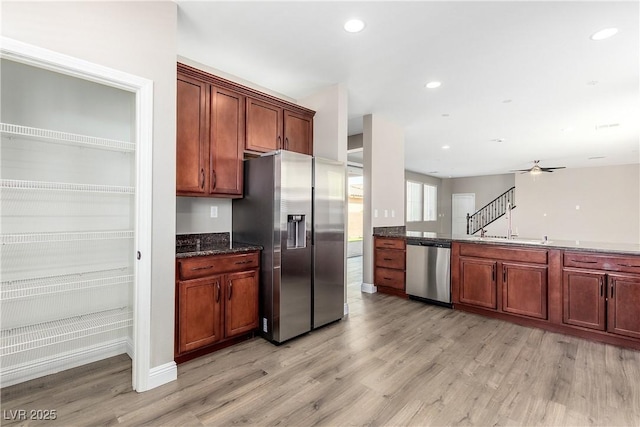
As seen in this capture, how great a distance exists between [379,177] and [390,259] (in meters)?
1.36

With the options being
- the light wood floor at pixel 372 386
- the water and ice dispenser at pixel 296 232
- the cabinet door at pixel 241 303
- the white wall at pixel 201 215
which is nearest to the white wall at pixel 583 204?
the light wood floor at pixel 372 386

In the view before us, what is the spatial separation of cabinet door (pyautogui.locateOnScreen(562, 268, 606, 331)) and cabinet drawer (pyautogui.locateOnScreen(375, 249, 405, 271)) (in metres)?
1.90

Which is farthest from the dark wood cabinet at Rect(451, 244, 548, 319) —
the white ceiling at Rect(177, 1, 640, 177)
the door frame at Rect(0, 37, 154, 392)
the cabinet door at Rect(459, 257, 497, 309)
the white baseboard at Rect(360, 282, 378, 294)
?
the door frame at Rect(0, 37, 154, 392)

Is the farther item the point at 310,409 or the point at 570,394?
the point at 570,394

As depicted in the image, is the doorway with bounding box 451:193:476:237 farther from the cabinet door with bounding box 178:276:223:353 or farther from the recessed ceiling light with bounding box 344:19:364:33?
the cabinet door with bounding box 178:276:223:353

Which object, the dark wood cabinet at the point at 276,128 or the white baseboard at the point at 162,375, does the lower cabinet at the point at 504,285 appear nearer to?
the dark wood cabinet at the point at 276,128

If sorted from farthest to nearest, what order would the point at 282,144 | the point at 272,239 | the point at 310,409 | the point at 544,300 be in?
1. the point at 282,144
2. the point at 544,300
3. the point at 272,239
4. the point at 310,409

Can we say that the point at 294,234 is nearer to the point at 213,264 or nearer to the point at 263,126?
the point at 213,264

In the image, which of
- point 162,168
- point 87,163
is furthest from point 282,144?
point 87,163

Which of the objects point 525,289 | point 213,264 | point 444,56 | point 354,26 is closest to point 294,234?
point 213,264

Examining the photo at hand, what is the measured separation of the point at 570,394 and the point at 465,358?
70 cm

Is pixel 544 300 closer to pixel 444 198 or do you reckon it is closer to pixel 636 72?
pixel 636 72

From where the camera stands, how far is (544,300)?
3188 mm

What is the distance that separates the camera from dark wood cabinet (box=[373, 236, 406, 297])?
14.5ft
